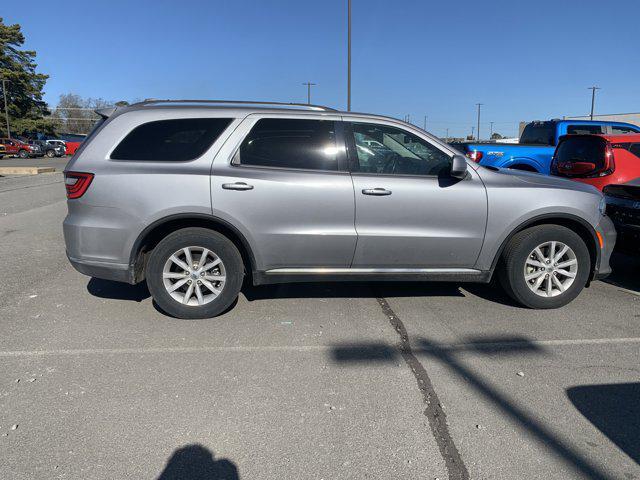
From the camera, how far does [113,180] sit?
4062 millimetres

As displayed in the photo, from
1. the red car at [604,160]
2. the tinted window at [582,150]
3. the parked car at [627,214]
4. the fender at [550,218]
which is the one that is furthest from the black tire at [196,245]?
the tinted window at [582,150]

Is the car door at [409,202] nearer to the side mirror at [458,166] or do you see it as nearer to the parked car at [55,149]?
the side mirror at [458,166]

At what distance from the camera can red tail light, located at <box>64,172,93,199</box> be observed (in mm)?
4090

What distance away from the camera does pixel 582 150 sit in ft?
23.6

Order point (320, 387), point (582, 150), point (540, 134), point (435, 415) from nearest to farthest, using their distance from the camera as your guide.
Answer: point (435, 415) → point (320, 387) → point (582, 150) → point (540, 134)

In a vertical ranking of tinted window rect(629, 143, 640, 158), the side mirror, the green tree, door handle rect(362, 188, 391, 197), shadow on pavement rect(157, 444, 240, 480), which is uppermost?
the green tree

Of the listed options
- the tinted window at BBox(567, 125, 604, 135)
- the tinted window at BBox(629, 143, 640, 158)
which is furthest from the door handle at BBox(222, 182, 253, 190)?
the tinted window at BBox(567, 125, 604, 135)

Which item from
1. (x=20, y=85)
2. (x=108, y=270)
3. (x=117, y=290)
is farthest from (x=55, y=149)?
(x=108, y=270)

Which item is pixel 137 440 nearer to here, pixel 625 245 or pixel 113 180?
pixel 113 180

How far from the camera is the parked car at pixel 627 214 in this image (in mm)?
5219

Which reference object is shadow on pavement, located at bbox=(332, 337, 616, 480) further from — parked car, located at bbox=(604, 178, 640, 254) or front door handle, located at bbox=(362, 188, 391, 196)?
parked car, located at bbox=(604, 178, 640, 254)

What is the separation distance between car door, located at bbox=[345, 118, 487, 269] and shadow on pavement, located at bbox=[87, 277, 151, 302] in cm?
231

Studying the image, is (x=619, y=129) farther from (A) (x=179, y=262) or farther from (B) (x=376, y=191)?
(A) (x=179, y=262)

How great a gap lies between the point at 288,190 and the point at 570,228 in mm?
2805
